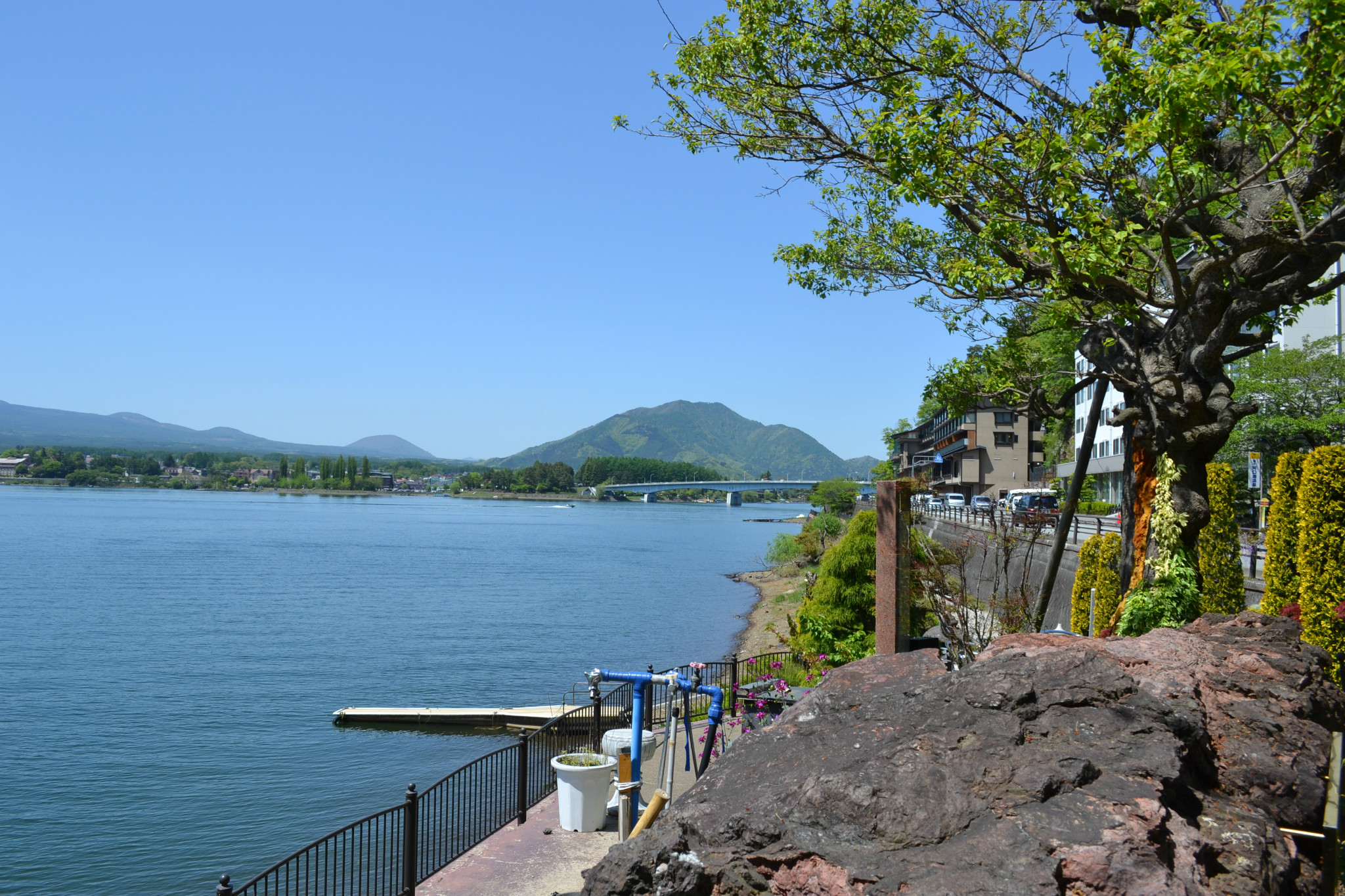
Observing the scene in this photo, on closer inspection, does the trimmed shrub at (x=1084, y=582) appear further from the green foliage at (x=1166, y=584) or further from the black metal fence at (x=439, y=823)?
the green foliage at (x=1166, y=584)

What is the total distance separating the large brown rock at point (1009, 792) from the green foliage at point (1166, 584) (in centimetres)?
407

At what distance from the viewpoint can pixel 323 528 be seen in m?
118

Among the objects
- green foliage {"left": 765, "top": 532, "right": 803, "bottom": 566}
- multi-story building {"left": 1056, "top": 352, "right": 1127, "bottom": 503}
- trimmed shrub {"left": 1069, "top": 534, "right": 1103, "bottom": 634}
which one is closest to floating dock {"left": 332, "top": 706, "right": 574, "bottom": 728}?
trimmed shrub {"left": 1069, "top": 534, "right": 1103, "bottom": 634}

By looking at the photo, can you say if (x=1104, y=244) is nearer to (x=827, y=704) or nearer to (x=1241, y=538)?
(x=827, y=704)

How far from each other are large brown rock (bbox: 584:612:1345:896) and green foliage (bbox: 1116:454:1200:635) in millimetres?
4071

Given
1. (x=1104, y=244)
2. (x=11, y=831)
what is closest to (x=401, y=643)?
(x=11, y=831)

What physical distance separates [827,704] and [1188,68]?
5645 mm

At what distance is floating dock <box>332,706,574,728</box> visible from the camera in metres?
23.8

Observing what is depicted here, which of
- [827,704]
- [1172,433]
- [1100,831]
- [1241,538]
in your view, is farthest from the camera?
[1241,538]

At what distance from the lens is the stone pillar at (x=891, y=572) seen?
12.1 metres

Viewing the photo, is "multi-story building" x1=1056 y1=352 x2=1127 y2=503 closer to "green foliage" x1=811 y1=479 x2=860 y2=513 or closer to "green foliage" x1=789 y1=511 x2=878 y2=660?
"green foliage" x1=811 y1=479 x2=860 y2=513

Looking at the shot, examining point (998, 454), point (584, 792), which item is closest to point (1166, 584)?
point (584, 792)

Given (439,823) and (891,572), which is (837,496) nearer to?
(439,823)

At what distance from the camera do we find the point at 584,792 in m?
10.2
